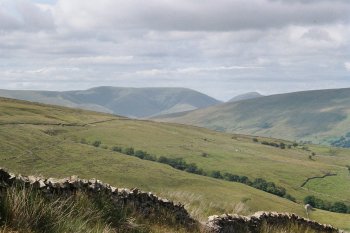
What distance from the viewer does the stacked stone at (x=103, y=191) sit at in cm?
962

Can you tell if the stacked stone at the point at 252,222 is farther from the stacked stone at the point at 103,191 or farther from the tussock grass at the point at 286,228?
the stacked stone at the point at 103,191

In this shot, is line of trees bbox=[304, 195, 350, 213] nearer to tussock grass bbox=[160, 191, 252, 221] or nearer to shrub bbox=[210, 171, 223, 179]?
shrub bbox=[210, 171, 223, 179]

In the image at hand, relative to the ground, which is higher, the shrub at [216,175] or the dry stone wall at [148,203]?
the dry stone wall at [148,203]

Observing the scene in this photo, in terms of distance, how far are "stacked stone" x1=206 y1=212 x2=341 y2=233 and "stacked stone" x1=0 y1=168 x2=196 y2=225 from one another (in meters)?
0.75

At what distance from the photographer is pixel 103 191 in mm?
11781

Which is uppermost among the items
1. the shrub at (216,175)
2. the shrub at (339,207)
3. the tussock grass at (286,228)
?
the tussock grass at (286,228)

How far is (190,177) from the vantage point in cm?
16538

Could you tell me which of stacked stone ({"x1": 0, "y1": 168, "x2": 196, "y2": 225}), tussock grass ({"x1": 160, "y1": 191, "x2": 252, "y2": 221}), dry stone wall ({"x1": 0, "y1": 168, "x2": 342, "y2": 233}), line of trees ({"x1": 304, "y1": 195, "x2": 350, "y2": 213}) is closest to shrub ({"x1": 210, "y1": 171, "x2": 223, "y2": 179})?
line of trees ({"x1": 304, "y1": 195, "x2": 350, "y2": 213})

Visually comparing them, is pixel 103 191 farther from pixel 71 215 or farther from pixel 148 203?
pixel 148 203

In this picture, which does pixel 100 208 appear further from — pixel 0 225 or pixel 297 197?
pixel 297 197

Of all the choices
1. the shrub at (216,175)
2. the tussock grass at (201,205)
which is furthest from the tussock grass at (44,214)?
the shrub at (216,175)

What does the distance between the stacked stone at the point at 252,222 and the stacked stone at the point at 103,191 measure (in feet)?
2.46

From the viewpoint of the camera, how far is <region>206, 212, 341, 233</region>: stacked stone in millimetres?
14539

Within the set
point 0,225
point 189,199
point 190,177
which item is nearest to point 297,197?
point 190,177
